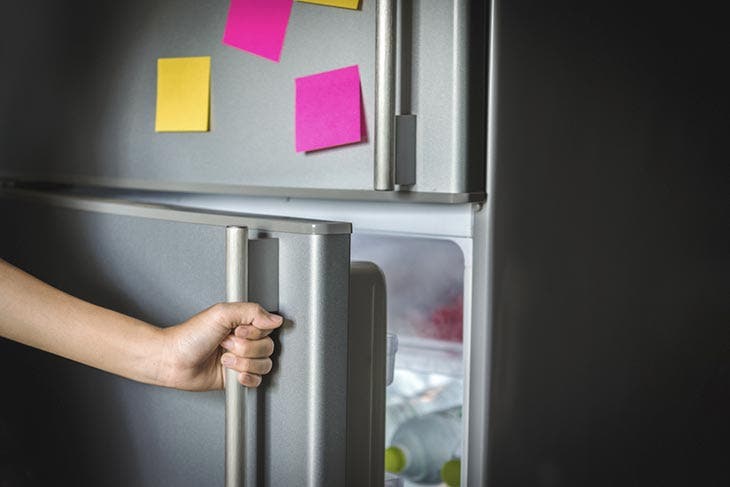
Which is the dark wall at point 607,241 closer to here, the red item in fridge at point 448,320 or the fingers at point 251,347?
the fingers at point 251,347

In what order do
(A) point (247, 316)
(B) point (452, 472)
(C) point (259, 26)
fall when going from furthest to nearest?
(B) point (452, 472) → (C) point (259, 26) → (A) point (247, 316)

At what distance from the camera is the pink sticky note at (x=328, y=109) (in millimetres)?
1129

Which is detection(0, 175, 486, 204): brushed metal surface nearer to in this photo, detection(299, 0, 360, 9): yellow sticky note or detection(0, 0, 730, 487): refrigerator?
detection(0, 0, 730, 487): refrigerator

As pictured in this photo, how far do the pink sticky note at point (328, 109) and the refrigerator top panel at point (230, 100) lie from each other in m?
0.01

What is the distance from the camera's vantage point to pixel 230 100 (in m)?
1.27

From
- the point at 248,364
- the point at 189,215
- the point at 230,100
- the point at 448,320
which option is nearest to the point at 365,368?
the point at 248,364

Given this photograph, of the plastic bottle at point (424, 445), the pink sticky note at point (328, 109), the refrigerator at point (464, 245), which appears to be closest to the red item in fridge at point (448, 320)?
the plastic bottle at point (424, 445)

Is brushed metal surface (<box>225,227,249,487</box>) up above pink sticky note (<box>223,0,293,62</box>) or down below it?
below

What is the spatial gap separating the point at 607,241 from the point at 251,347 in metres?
0.48

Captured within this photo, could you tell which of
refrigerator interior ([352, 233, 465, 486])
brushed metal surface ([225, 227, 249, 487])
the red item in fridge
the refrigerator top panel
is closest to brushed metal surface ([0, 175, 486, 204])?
the refrigerator top panel

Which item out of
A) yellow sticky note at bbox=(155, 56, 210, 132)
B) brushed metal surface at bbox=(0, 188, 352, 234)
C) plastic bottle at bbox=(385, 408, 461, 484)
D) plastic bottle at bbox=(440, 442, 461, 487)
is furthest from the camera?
plastic bottle at bbox=(385, 408, 461, 484)

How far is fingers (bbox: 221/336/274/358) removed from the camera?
Answer: 100 cm

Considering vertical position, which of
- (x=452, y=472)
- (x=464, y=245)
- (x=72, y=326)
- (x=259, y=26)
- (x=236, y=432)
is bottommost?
(x=452, y=472)

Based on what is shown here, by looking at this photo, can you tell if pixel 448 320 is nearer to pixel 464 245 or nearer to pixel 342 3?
pixel 464 245
